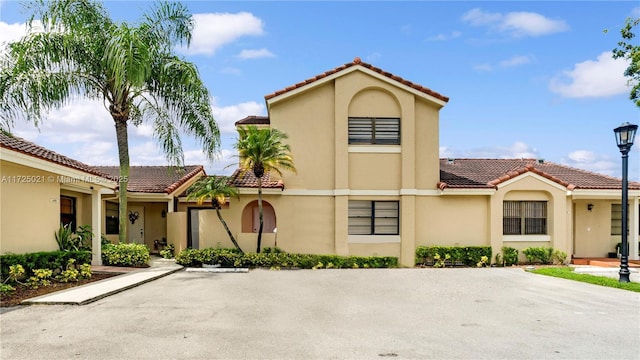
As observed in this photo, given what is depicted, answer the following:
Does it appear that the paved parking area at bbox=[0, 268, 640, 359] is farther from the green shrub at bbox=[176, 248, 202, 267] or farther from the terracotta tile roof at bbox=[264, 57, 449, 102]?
the terracotta tile roof at bbox=[264, 57, 449, 102]

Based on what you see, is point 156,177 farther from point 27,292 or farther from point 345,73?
point 27,292

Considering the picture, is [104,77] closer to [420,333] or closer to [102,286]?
[102,286]

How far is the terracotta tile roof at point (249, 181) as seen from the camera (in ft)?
63.5

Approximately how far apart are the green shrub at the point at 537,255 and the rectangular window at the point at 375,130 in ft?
23.6

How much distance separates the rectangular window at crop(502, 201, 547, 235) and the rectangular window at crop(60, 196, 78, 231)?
698 inches

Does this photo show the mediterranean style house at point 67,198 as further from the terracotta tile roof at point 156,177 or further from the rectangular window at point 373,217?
the rectangular window at point 373,217

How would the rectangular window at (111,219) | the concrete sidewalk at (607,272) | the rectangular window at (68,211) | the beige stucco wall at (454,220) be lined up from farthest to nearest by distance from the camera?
1. the rectangular window at (111,219)
2. the beige stucco wall at (454,220)
3. the rectangular window at (68,211)
4. the concrete sidewalk at (607,272)

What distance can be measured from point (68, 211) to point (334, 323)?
13.7 meters

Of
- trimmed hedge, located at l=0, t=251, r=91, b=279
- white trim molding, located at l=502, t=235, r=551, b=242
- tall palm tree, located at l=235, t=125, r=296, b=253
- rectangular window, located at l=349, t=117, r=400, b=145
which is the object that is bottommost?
white trim molding, located at l=502, t=235, r=551, b=242

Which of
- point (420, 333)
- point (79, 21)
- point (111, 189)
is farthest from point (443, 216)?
point (79, 21)

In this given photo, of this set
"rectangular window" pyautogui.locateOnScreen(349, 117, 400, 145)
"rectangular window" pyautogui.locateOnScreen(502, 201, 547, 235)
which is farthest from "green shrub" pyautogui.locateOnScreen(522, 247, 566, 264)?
"rectangular window" pyautogui.locateOnScreen(349, 117, 400, 145)

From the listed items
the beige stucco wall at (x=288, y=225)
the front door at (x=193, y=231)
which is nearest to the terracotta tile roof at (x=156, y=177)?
the front door at (x=193, y=231)

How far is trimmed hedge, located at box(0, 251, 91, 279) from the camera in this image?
11909 mm

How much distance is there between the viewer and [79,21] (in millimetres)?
16375
